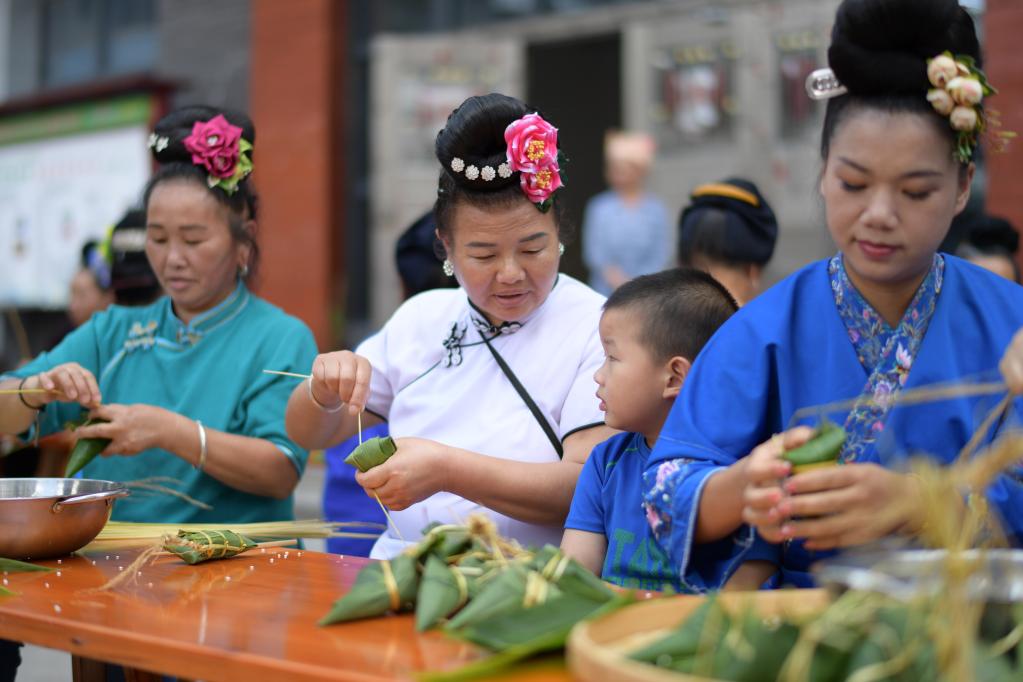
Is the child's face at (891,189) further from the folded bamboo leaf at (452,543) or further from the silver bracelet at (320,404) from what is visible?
the silver bracelet at (320,404)

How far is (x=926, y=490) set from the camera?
1.15m

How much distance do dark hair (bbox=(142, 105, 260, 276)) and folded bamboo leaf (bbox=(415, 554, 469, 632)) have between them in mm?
1450

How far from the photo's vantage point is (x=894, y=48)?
5.36 feet

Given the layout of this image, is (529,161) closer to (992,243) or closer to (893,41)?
(893,41)

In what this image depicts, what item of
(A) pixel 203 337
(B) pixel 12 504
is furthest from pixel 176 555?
(A) pixel 203 337

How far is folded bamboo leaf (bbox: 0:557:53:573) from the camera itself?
184cm

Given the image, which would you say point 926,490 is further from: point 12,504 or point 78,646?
point 12,504

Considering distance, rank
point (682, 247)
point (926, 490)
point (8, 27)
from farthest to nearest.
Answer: point (8, 27), point (682, 247), point (926, 490)

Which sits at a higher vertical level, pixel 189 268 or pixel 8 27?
pixel 8 27

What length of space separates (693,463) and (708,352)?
0.21 m

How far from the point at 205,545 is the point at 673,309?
904 millimetres

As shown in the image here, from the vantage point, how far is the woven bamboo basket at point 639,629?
107cm

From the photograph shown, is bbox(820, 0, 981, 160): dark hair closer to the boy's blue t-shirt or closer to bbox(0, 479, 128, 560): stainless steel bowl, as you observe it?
the boy's blue t-shirt

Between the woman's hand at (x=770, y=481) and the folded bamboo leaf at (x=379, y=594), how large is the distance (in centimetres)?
45
